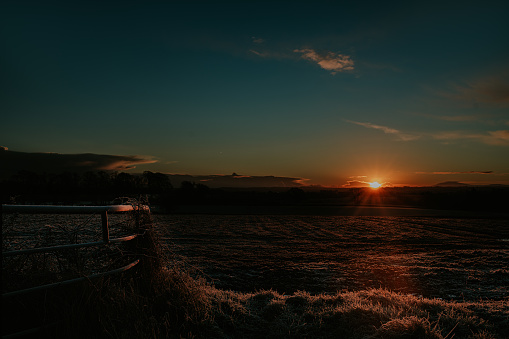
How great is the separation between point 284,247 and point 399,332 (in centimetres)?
1303

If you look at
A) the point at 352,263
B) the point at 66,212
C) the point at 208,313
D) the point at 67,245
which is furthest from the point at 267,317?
the point at 352,263

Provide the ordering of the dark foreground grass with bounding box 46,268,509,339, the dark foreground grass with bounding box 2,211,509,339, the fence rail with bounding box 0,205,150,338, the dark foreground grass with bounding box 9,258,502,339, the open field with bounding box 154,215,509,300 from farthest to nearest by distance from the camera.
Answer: the open field with bounding box 154,215,509,300 < the dark foreground grass with bounding box 46,268,509,339 < the dark foreground grass with bounding box 9,258,502,339 < the dark foreground grass with bounding box 2,211,509,339 < the fence rail with bounding box 0,205,150,338

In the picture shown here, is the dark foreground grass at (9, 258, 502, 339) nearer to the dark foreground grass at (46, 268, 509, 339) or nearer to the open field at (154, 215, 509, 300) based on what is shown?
the dark foreground grass at (46, 268, 509, 339)

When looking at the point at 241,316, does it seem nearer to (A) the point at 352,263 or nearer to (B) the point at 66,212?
(B) the point at 66,212

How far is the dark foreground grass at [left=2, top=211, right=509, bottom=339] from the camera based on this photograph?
371 centimetres

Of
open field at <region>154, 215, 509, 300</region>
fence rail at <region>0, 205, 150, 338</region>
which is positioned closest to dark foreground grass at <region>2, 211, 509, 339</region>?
fence rail at <region>0, 205, 150, 338</region>

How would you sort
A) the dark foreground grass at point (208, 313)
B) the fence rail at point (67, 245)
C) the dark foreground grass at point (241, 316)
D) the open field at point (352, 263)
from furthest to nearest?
the open field at point (352, 263) < the dark foreground grass at point (241, 316) < the dark foreground grass at point (208, 313) < the fence rail at point (67, 245)

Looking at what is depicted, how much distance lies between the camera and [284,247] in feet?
56.4

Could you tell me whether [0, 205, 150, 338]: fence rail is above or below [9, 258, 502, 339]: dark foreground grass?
above

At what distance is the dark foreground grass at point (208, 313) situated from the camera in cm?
371

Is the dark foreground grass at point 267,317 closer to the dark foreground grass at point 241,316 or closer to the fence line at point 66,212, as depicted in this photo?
the dark foreground grass at point 241,316

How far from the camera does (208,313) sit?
4789 mm

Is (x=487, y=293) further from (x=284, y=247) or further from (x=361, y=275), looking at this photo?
(x=284, y=247)

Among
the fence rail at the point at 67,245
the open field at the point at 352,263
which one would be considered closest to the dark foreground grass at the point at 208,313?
the fence rail at the point at 67,245
